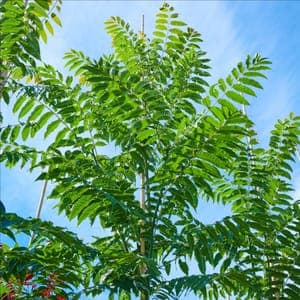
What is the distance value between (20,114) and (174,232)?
42.3 inches

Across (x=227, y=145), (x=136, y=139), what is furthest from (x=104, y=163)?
(x=227, y=145)

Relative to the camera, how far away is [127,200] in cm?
257

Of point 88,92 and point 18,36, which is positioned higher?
point 88,92

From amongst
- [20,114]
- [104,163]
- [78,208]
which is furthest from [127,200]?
[20,114]

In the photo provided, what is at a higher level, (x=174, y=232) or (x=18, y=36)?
(x=18, y=36)

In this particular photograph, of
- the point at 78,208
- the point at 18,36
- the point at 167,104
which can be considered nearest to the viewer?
the point at 18,36

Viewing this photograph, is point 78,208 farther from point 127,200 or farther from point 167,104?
point 167,104

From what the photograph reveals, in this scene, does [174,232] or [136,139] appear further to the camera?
[136,139]

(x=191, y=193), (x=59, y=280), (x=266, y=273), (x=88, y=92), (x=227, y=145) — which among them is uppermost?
(x=88, y=92)

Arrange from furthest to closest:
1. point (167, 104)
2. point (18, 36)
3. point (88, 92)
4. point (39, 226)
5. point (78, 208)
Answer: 1. point (88, 92)
2. point (167, 104)
3. point (78, 208)
4. point (18, 36)
5. point (39, 226)

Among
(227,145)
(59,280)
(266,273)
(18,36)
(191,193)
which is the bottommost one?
(59,280)

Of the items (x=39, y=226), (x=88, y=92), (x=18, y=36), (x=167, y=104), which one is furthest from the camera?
(x=88, y=92)

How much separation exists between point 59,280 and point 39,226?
1.37 ft

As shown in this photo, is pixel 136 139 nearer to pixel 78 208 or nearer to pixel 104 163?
pixel 104 163
